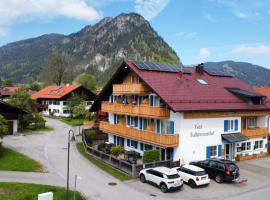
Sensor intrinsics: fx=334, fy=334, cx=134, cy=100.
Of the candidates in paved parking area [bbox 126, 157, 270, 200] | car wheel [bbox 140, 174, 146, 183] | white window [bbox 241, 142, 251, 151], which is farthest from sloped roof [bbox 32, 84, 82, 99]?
paved parking area [bbox 126, 157, 270, 200]

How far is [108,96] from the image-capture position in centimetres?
4491

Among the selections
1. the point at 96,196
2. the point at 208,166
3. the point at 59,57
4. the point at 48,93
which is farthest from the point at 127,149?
the point at 59,57

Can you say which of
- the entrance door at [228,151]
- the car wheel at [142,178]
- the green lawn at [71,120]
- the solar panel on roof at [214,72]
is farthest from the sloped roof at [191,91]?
the green lawn at [71,120]

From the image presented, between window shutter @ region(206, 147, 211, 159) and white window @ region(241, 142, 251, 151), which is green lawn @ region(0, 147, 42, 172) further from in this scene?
white window @ region(241, 142, 251, 151)

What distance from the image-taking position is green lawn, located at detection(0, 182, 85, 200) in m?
22.5

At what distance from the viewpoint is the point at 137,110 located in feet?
119

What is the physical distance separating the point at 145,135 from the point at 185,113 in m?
5.03

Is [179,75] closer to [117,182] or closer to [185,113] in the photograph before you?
[185,113]

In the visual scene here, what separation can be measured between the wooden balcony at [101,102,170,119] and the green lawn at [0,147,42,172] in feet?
37.8

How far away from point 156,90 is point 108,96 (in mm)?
13425

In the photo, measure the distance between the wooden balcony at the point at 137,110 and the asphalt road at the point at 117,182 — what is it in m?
7.17

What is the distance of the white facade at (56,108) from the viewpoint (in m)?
77.2

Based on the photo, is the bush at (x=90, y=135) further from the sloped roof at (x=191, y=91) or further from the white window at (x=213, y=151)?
the white window at (x=213, y=151)

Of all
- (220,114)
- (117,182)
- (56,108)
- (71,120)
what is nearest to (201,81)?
(220,114)
